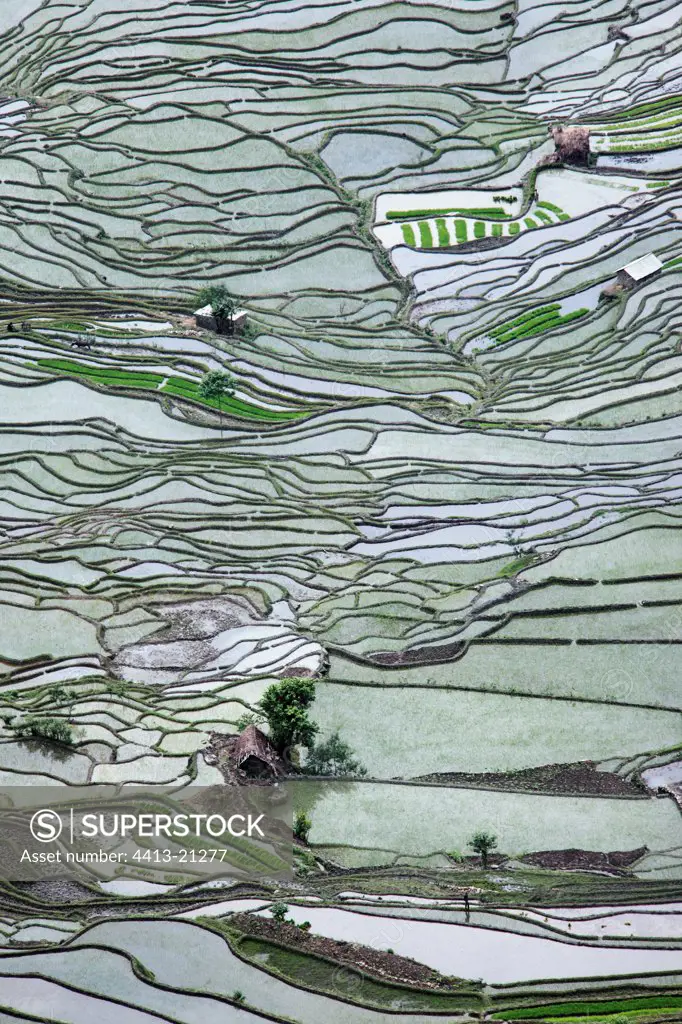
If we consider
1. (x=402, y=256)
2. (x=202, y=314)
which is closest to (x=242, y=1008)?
(x=202, y=314)

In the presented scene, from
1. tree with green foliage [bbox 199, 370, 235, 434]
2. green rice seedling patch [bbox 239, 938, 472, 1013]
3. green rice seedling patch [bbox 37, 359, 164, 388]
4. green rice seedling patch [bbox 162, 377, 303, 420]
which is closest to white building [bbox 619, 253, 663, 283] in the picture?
green rice seedling patch [bbox 162, 377, 303, 420]

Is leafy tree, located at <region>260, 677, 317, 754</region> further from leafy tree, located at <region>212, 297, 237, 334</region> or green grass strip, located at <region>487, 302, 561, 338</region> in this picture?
green grass strip, located at <region>487, 302, 561, 338</region>

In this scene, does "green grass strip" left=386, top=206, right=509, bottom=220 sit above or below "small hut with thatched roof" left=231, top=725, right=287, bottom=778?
above

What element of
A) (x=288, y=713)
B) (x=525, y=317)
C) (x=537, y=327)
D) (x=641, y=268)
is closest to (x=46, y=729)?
(x=288, y=713)

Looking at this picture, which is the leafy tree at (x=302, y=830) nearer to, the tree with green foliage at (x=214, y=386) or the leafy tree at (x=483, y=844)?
the leafy tree at (x=483, y=844)

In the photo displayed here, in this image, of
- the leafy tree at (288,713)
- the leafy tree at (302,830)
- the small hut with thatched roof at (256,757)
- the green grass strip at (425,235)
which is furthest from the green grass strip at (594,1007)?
the green grass strip at (425,235)
